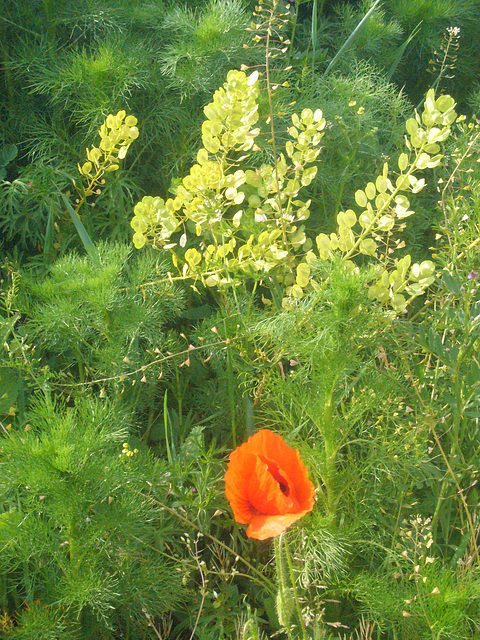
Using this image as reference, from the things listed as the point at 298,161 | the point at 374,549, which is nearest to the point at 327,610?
the point at 374,549

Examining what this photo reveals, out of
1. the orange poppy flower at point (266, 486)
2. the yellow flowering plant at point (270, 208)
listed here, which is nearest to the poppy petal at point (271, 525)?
the orange poppy flower at point (266, 486)

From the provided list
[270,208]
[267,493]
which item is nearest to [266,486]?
[267,493]

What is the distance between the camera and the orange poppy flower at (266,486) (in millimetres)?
883

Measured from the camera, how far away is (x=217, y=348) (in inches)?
53.1

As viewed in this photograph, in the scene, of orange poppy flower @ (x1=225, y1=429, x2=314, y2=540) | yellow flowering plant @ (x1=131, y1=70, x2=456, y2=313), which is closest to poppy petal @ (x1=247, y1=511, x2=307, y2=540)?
orange poppy flower @ (x1=225, y1=429, x2=314, y2=540)

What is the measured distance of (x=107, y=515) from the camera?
0.92m

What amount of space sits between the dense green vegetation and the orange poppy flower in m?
0.09

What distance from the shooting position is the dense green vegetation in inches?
37.7

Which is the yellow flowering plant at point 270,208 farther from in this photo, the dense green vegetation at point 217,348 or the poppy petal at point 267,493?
the poppy petal at point 267,493

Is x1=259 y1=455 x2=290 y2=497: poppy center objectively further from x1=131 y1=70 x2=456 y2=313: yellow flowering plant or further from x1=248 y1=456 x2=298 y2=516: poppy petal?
x1=131 y1=70 x2=456 y2=313: yellow flowering plant

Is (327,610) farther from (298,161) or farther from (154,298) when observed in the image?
(298,161)

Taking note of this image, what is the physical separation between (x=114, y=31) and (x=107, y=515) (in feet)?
3.97

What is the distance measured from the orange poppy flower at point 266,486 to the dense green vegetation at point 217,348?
0.31 feet

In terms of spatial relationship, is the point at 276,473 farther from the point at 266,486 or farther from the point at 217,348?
the point at 217,348
